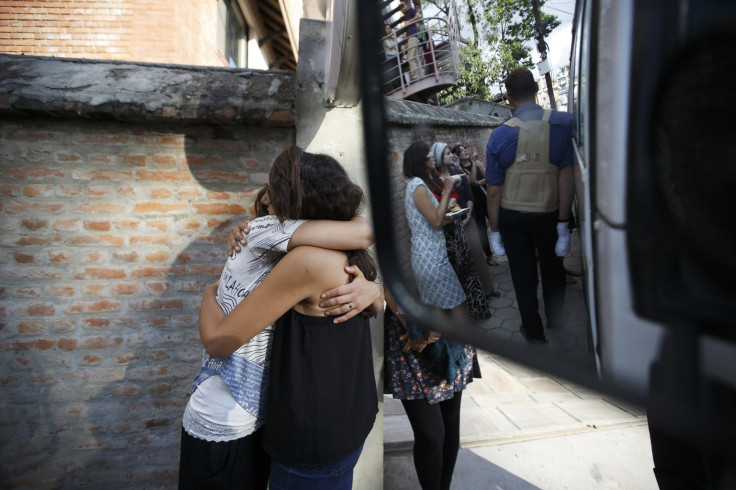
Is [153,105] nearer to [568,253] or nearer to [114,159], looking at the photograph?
[114,159]

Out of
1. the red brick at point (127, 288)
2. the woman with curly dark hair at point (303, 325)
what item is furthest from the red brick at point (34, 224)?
the woman with curly dark hair at point (303, 325)

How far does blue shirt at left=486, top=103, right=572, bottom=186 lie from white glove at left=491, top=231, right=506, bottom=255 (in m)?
0.07

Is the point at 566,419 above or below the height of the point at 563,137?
below

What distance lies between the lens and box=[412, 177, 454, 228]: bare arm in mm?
567

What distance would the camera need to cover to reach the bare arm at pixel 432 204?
0.57m

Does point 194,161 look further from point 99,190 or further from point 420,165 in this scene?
point 420,165

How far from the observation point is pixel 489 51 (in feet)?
1.81

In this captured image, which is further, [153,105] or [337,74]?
[153,105]

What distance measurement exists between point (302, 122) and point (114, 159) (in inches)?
39.1

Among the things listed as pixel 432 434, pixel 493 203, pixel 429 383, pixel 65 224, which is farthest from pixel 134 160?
pixel 493 203

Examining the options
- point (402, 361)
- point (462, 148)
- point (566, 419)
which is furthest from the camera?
point (566, 419)

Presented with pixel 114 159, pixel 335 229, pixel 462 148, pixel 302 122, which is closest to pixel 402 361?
pixel 335 229

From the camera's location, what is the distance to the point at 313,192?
128 centimetres

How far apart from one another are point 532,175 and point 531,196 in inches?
1.0
